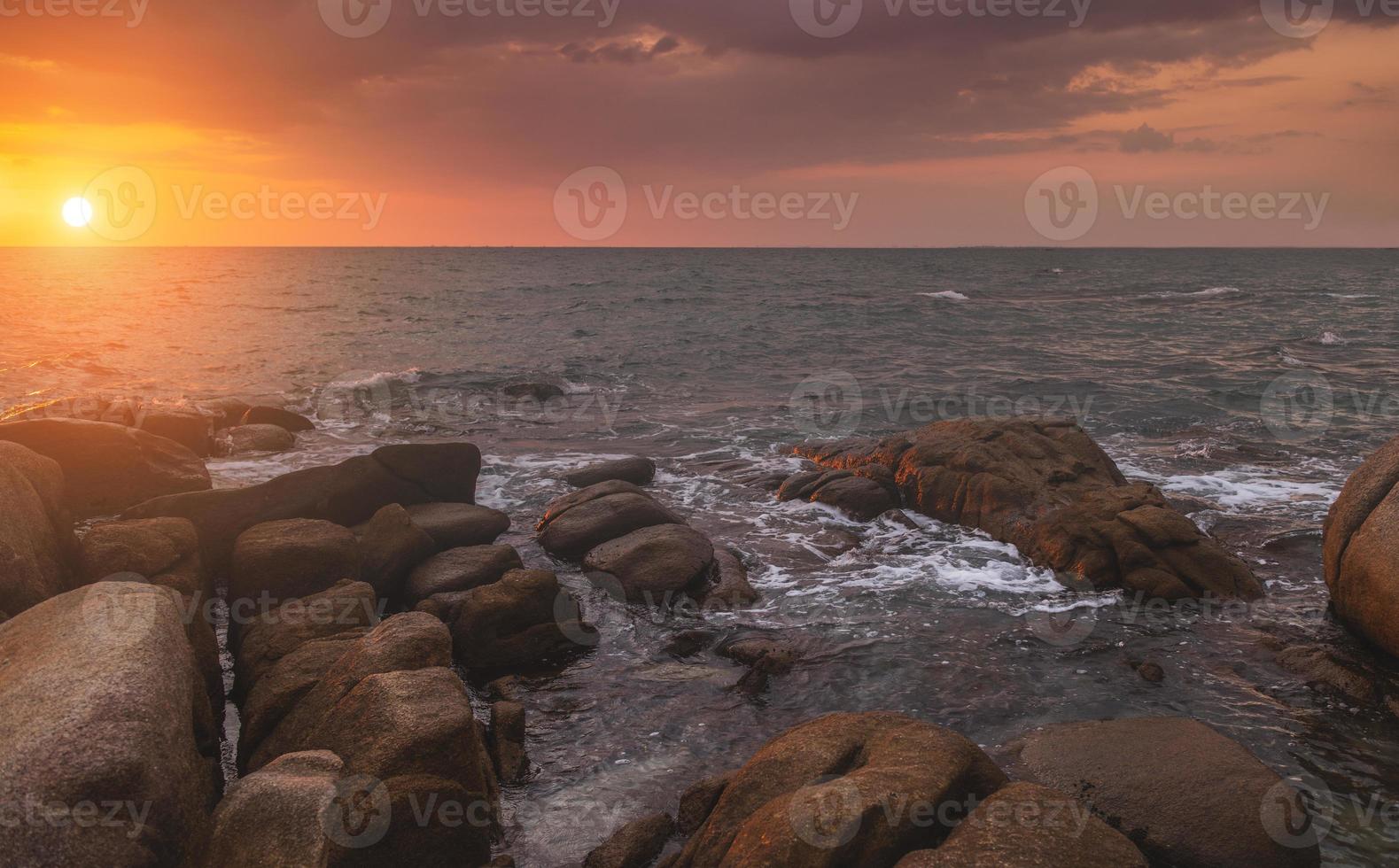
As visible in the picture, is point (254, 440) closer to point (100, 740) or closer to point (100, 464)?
point (100, 464)

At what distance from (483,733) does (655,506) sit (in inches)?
232

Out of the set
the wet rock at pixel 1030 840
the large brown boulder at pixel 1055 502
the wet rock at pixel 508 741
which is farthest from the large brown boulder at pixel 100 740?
the large brown boulder at pixel 1055 502

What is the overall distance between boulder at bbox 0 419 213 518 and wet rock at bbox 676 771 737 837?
9.23 m

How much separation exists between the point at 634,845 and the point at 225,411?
19730mm

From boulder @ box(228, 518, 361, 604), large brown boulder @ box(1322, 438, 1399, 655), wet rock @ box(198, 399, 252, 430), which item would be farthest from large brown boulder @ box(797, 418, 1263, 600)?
wet rock @ box(198, 399, 252, 430)

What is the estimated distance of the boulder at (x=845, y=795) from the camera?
15.5ft

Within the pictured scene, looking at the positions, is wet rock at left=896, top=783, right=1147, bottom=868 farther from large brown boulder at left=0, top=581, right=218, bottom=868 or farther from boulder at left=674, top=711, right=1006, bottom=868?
large brown boulder at left=0, top=581, right=218, bottom=868

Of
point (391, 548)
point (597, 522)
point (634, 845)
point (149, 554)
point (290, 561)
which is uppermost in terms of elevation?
point (149, 554)

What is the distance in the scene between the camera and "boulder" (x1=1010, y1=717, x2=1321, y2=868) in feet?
19.2

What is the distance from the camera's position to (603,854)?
19.9 feet

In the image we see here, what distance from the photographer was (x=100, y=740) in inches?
194

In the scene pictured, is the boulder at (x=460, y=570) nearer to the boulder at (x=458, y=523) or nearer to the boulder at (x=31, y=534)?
the boulder at (x=458, y=523)

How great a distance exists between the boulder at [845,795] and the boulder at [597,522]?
6.70 m

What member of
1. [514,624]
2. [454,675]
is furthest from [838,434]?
[454,675]
